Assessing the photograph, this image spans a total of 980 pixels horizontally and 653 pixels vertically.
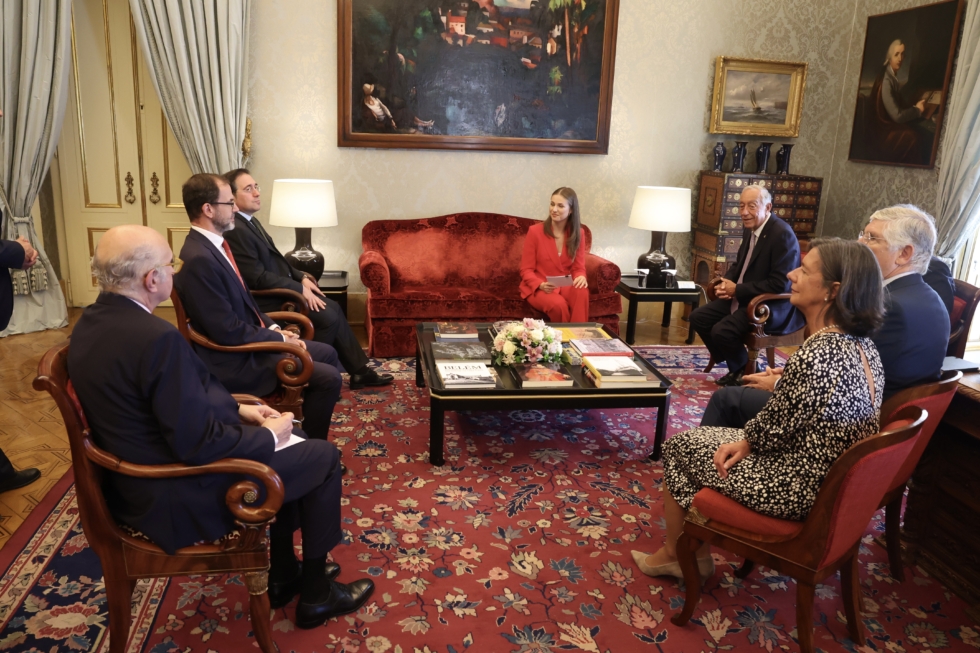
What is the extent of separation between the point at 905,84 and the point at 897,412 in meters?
4.99

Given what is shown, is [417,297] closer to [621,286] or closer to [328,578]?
[621,286]

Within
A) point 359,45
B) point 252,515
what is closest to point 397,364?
point 359,45

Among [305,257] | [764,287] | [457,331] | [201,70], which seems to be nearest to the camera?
[457,331]

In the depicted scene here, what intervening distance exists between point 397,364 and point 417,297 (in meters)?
0.54

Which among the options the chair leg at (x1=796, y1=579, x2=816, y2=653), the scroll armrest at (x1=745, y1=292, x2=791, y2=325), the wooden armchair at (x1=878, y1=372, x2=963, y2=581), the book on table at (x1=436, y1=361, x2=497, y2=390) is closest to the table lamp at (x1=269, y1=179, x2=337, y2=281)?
the book on table at (x1=436, y1=361, x2=497, y2=390)

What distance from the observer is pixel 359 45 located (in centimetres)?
602

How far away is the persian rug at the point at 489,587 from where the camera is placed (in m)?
2.54

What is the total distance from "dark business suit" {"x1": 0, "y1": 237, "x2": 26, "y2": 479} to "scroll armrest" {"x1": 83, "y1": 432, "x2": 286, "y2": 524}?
176 centimetres

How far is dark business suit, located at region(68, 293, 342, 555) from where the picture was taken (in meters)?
2.02

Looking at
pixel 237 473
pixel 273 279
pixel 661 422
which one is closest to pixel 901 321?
pixel 661 422

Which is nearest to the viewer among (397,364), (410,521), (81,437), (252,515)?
(81,437)

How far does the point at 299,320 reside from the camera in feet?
13.7

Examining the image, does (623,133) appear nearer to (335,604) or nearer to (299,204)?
(299,204)

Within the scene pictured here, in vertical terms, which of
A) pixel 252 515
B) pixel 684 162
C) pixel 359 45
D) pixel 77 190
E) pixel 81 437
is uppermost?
pixel 359 45
